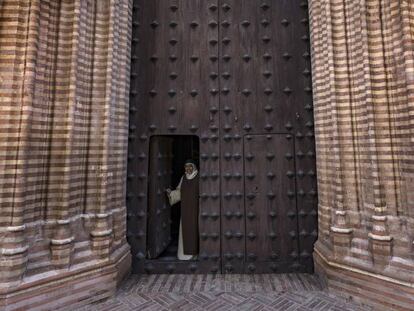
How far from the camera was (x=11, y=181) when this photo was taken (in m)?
2.66

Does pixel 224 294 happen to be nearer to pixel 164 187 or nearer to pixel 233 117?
pixel 164 187

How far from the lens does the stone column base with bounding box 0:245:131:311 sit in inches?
101

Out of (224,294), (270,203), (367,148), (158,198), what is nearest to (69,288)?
(158,198)

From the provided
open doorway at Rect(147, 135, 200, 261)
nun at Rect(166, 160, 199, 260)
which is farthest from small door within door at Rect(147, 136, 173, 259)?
nun at Rect(166, 160, 199, 260)

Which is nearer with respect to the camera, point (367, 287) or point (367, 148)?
point (367, 287)

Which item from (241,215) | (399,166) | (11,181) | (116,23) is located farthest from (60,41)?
(399,166)

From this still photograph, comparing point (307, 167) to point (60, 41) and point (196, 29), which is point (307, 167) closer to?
point (196, 29)

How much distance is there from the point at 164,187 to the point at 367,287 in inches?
101

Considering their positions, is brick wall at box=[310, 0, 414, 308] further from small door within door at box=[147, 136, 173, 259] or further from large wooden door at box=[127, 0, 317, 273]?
small door within door at box=[147, 136, 173, 259]

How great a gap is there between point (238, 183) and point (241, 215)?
401 millimetres

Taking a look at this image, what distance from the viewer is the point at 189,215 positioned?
154 inches

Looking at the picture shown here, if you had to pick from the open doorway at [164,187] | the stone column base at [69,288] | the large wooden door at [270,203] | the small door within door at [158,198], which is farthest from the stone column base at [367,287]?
the stone column base at [69,288]

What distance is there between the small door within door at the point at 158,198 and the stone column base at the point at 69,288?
0.50 metres

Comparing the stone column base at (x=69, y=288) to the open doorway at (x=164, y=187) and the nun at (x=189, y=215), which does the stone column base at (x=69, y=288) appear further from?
the nun at (x=189, y=215)
